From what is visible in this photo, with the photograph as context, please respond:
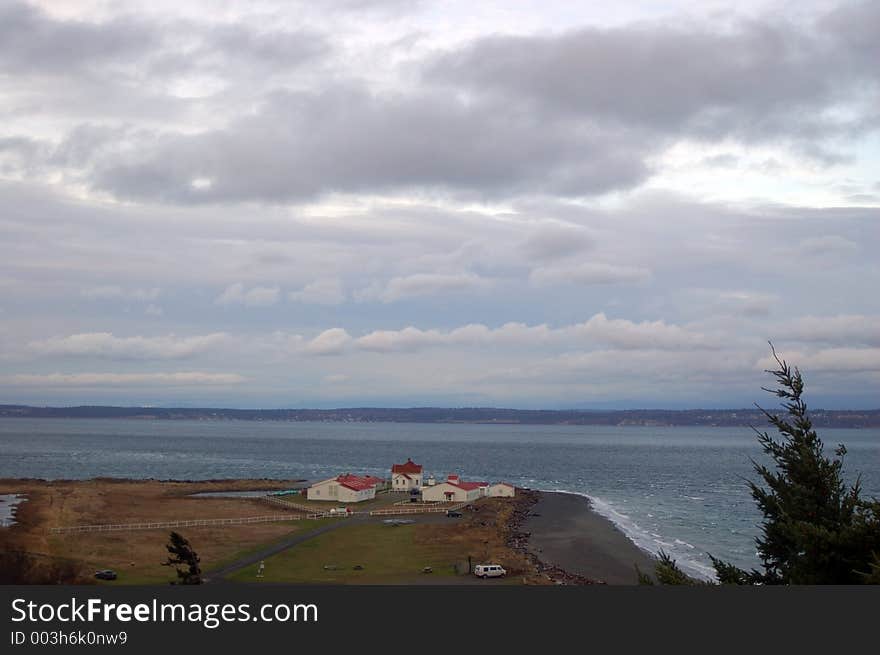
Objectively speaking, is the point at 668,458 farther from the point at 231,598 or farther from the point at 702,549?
the point at 231,598

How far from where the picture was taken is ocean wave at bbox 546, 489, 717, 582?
50031 mm

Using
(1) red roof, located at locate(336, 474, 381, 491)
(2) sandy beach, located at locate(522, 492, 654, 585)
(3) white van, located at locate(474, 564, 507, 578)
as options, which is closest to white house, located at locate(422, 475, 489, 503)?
(1) red roof, located at locate(336, 474, 381, 491)

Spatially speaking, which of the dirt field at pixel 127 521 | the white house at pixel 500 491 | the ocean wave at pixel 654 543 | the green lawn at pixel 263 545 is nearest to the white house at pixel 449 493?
the white house at pixel 500 491

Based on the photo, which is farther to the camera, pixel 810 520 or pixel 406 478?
pixel 406 478

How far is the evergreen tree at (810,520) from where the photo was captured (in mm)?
15531

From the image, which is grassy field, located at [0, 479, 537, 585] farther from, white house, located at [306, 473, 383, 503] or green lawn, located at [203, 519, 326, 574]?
white house, located at [306, 473, 383, 503]

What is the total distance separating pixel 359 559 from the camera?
158 ft

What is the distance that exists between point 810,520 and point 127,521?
58.0 meters

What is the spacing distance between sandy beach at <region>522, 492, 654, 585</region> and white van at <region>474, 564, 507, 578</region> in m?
6.33

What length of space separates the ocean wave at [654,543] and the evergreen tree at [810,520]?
24.5m

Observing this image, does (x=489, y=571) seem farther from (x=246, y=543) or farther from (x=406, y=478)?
(x=406, y=478)

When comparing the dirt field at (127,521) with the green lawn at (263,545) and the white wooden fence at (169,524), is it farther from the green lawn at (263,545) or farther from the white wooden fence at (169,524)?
the white wooden fence at (169,524)

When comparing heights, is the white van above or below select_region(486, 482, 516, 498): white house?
above

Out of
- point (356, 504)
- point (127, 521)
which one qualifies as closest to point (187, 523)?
point (127, 521)
